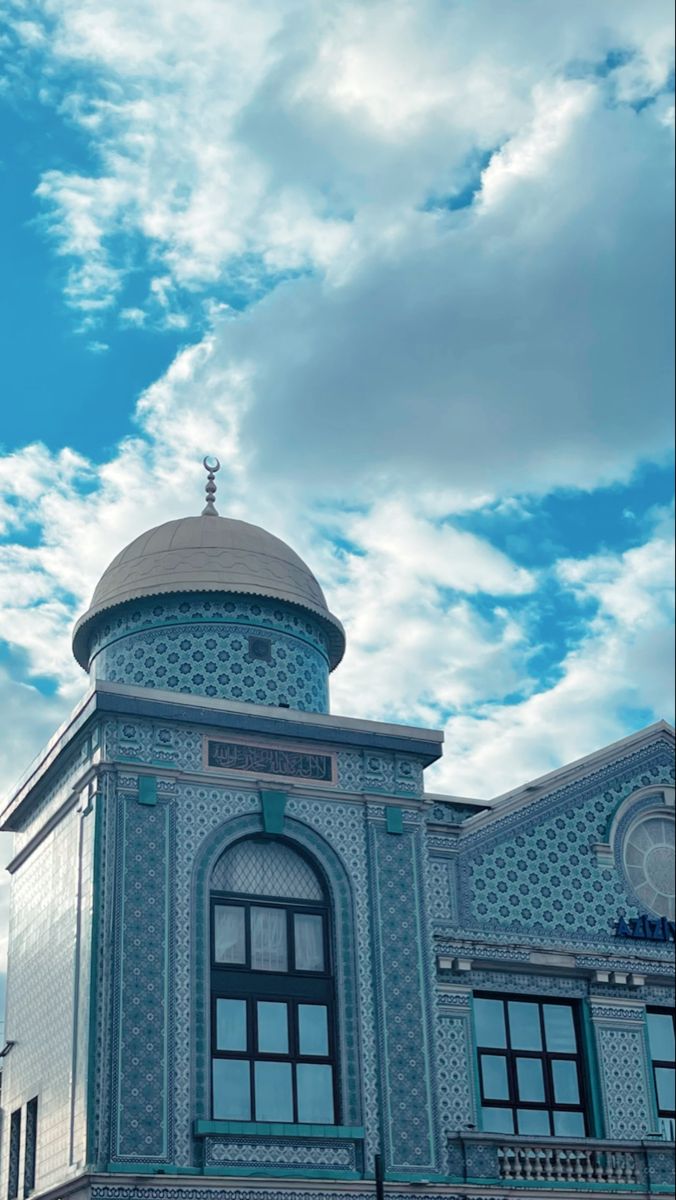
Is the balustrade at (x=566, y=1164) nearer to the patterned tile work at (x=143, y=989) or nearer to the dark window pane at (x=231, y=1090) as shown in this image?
the dark window pane at (x=231, y=1090)

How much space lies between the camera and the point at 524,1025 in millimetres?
23062

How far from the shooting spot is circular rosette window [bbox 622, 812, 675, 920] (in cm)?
2483

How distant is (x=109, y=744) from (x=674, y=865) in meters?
9.64

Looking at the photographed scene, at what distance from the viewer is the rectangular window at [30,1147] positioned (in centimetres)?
2192

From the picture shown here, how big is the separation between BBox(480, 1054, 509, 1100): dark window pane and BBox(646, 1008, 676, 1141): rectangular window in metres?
2.49

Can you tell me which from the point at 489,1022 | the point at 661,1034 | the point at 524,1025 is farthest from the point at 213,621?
the point at 661,1034

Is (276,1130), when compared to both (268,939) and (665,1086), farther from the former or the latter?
(665,1086)

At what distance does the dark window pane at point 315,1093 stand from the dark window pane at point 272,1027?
1.29 feet

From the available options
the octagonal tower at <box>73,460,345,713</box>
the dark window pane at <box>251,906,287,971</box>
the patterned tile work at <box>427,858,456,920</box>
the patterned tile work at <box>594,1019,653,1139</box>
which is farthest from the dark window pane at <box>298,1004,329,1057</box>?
the octagonal tower at <box>73,460,345,713</box>

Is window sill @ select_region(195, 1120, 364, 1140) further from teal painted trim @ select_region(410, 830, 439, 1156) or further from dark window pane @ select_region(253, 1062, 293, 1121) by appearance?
teal painted trim @ select_region(410, 830, 439, 1156)

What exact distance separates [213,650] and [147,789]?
395 centimetres

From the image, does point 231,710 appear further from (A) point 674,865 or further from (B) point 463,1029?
(A) point 674,865

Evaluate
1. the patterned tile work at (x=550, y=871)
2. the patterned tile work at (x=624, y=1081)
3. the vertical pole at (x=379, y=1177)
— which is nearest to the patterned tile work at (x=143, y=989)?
the vertical pole at (x=379, y=1177)

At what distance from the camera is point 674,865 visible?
25234 millimetres
